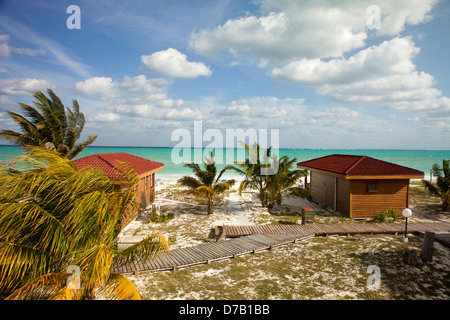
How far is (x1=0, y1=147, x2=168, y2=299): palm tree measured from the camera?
3.48 metres

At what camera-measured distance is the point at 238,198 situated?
1903 centimetres

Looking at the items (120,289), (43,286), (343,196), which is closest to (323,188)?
(343,196)

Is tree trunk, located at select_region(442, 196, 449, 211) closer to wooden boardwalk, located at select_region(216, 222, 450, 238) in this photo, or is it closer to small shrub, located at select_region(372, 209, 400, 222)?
wooden boardwalk, located at select_region(216, 222, 450, 238)

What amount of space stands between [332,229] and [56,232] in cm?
1036

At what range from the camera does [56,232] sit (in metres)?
3.66

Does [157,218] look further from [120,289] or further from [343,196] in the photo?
[343,196]

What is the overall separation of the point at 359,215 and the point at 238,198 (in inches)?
329

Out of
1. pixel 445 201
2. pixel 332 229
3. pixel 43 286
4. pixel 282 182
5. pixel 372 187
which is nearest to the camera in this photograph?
pixel 43 286

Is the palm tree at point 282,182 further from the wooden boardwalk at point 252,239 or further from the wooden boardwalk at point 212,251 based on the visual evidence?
the wooden boardwalk at point 212,251

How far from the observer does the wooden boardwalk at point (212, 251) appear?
7295 millimetres

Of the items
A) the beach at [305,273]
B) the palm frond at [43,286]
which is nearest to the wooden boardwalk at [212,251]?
the beach at [305,273]

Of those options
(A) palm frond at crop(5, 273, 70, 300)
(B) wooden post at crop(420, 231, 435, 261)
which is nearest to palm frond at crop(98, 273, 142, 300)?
(A) palm frond at crop(5, 273, 70, 300)

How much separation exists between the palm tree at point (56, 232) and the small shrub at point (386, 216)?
40.7 ft
